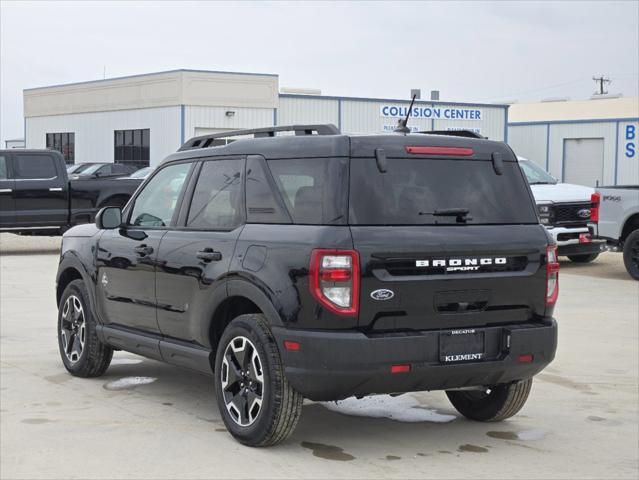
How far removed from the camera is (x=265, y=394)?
6383 millimetres

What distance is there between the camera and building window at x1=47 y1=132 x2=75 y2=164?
164 ft

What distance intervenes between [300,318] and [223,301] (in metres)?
0.83

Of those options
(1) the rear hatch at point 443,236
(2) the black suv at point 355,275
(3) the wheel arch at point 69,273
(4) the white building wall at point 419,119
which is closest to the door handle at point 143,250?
(2) the black suv at point 355,275

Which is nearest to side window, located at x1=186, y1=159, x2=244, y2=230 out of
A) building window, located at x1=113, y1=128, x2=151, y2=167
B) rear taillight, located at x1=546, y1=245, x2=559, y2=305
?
rear taillight, located at x1=546, y1=245, x2=559, y2=305

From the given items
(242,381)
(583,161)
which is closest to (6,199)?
(242,381)

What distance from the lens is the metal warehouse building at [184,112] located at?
4153cm

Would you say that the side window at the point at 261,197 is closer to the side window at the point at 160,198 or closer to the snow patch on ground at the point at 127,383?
the side window at the point at 160,198

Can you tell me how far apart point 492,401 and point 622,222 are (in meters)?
10.9

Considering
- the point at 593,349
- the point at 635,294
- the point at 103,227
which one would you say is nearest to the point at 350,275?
the point at 103,227

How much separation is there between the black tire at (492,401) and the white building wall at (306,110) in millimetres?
36326

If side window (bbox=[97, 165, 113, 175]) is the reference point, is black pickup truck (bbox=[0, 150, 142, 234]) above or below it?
below

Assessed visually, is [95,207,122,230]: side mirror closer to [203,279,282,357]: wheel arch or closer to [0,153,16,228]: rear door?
[203,279,282,357]: wheel arch

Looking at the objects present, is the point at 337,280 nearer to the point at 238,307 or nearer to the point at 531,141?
the point at 238,307

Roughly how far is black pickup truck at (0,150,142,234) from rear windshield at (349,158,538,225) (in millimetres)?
15661
